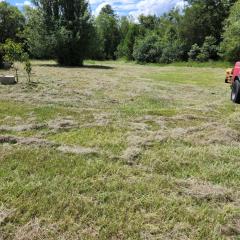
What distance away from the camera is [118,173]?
4578 millimetres

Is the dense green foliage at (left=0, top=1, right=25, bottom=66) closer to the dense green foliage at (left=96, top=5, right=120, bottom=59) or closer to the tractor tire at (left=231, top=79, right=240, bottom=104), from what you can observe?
the dense green foliage at (left=96, top=5, right=120, bottom=59)

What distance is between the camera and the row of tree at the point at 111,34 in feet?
92.8

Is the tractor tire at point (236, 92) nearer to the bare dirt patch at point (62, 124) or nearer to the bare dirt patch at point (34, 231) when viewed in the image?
the bare dirt patch at point (62, 124)

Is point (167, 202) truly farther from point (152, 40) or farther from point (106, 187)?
point (152, 40)

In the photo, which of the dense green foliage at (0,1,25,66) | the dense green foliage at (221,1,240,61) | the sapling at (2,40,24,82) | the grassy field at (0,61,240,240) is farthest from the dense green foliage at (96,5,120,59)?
the grassy field at (0,61,240,240)

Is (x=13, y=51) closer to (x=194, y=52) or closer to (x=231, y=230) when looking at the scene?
(x=231, y=230)

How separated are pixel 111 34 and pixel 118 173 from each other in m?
59.3

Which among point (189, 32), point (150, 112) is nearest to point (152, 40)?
point (189, 32)

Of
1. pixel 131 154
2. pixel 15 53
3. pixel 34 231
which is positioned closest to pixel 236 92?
pixel 131 154

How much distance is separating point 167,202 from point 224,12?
131 feet

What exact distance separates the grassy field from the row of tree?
31.3 ft

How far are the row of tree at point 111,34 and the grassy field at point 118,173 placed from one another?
9.53 meters

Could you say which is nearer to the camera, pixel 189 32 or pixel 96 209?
pixel 96 209

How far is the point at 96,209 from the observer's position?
361 centimetres
